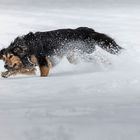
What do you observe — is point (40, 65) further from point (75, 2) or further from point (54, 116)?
point (75, 2)

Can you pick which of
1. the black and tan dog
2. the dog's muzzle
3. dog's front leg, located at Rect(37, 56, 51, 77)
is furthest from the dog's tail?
the dog's muzzle

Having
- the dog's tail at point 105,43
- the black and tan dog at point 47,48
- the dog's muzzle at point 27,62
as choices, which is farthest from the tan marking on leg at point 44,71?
the dog's tail at point 105,43

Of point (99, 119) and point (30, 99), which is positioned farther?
point (30, 99)

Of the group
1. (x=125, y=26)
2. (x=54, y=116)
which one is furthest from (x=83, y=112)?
(x=125, y=26)

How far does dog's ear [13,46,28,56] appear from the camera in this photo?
1037 cm

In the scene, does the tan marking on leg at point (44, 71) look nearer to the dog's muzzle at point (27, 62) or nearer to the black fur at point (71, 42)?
the dog's muzzle at point (27, 62)

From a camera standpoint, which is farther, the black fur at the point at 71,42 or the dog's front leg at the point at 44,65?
the black fur at the point at 71,42

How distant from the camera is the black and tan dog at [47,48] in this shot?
10.4 m

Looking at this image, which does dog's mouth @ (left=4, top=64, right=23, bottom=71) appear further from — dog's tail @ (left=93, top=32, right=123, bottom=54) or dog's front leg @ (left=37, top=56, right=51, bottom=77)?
dog's tail @ (left=93, top=32, right=123, bottom=54)

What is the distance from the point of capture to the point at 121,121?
577 cm

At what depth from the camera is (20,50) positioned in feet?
34.1

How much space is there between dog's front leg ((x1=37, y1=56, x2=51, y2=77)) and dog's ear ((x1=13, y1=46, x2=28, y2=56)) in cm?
24

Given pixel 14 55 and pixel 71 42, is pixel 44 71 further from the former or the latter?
pixel 71 42

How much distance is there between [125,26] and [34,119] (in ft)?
44.5
